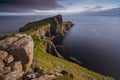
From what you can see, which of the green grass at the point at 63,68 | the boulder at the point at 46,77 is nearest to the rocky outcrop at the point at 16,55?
the boulder at the point at 46,77

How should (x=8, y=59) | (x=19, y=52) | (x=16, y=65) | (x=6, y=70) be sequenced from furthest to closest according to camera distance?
(x=19, y=52) < (x=8, y=59) < (x=16, y=65) < (x=6, y=70)

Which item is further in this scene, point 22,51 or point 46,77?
point 22,51

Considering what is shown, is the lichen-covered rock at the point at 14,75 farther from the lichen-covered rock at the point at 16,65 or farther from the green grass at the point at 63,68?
the green grass at the point at 63,68

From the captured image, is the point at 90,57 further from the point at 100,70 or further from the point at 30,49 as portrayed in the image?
the point at 30,49

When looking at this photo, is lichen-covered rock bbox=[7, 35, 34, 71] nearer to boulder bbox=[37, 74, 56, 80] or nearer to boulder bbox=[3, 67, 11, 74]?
boulder bbox=[3, 67, 11, 74]

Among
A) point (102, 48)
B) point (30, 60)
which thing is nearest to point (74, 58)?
point (102, 48)

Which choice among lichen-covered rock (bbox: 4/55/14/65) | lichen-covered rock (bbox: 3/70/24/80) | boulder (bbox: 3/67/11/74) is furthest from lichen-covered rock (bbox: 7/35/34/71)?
lichen-covered rock (bbox: 3/70/24/80)

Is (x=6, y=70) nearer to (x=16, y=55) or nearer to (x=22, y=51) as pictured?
(x=16, y=55)

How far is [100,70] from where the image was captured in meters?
117

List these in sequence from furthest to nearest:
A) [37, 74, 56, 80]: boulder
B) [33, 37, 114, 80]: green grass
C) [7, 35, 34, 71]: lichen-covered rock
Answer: [33, 37, 114, 80]: green grass → [7, 35, 34, 71]: lichen-covered rock → [37, 74, 56, 80]: boulder

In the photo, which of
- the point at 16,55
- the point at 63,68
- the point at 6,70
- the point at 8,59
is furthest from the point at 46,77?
the point at 63,68

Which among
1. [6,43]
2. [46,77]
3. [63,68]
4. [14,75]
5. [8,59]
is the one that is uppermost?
[6,43]

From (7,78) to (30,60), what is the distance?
10.6 metres

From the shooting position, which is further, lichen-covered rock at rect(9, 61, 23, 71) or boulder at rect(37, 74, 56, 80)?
lichen-covered rock at rect(9, 61, 23, 71)
